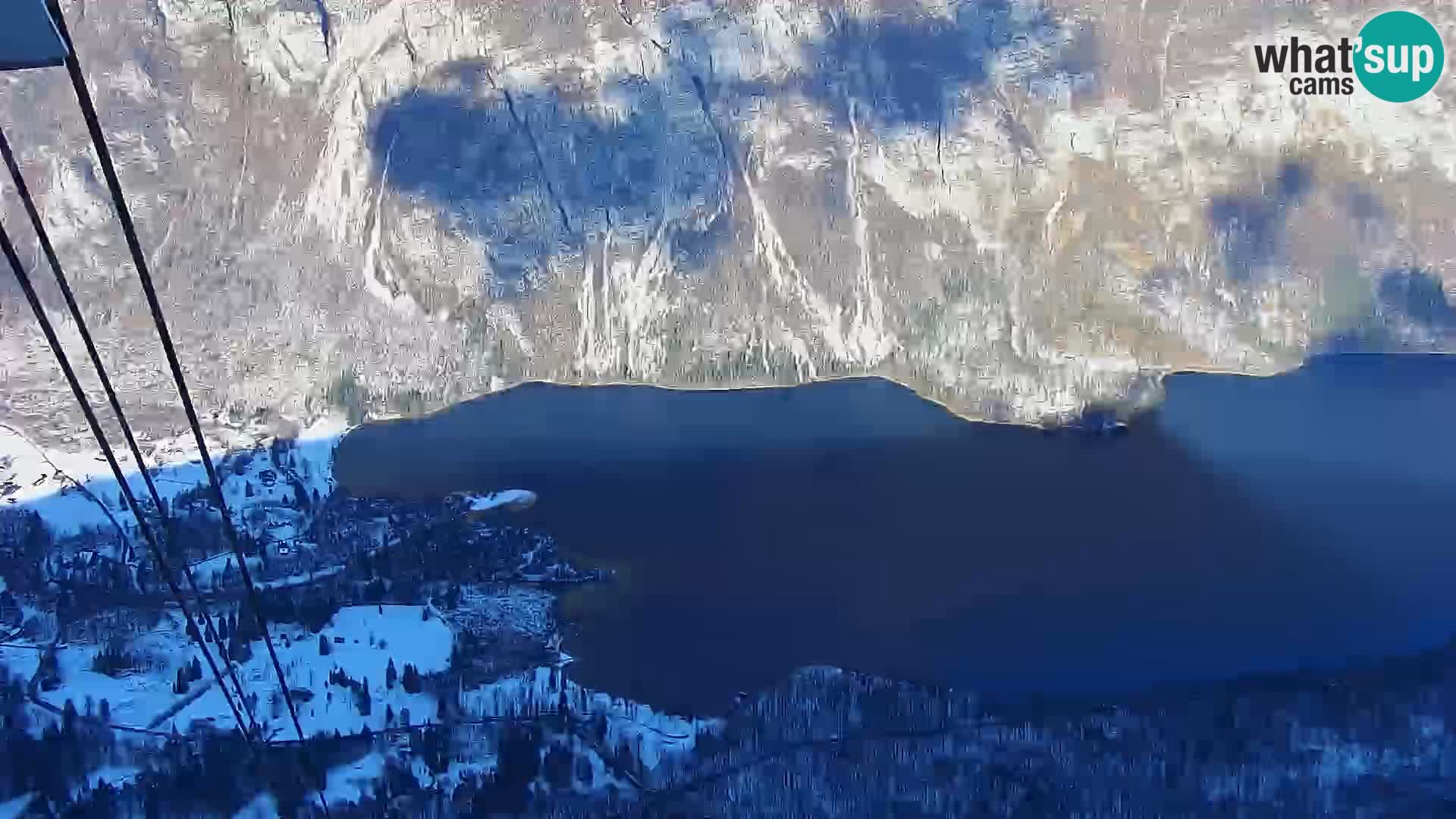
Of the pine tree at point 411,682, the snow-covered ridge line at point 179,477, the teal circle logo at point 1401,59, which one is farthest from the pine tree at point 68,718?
the teal circle logo at point 1401,59

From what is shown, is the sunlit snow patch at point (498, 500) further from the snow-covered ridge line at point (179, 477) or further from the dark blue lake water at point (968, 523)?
the snow-covered ridge line at point (179, 477)

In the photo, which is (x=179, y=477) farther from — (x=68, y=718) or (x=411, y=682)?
(x=411, y=682)

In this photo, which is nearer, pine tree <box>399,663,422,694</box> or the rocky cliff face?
pine tree <box>399,663,422,694</box>

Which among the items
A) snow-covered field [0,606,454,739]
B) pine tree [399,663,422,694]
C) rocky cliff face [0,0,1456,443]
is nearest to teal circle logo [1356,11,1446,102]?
rocky cliff face [0,0,1456,443]

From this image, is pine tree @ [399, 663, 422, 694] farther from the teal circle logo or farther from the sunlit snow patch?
the teal circle logo

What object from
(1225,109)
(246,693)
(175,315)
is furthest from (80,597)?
(1225,109)
